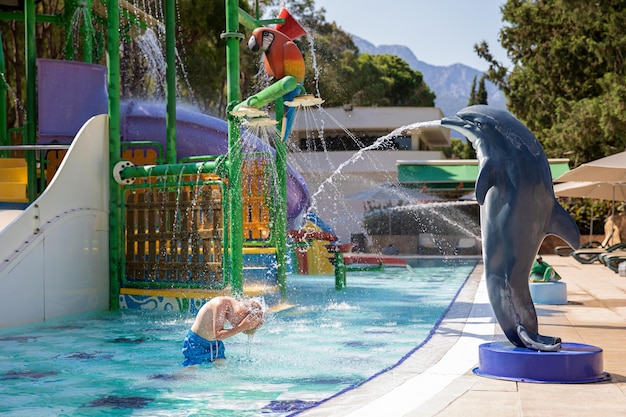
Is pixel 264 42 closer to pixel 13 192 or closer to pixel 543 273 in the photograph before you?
pixel 13 192

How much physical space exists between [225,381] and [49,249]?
16.8 feet

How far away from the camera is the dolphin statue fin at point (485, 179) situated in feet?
18.9

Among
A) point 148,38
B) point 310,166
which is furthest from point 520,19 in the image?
point 148,38

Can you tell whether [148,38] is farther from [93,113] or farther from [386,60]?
[386,60]

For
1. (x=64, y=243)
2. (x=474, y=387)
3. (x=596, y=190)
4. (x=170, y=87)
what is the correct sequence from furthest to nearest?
(x=596, y=190) → (x=170, y=87) → (x=64, y=243) → (x=474, y=387)

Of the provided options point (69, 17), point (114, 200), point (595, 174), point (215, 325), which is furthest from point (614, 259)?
point (215, 325)

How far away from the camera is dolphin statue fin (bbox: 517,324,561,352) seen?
5602 millimetres

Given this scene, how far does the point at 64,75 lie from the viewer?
493 inches

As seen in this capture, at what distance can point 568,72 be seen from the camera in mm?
31234

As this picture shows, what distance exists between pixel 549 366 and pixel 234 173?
5687mm

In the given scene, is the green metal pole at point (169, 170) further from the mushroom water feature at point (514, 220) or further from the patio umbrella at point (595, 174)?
the patio umbrella at point (595, 174)

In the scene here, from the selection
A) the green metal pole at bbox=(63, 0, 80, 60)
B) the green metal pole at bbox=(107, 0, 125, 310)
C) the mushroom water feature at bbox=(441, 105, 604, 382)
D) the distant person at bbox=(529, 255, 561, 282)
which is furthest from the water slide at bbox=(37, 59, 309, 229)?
the mushroom water feature at bbox=(441, 105, 604, 382)

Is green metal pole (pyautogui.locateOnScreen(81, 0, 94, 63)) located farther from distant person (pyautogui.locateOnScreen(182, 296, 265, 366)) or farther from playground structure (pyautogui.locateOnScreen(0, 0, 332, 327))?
distant person (pyautogui.locateOnScreen(182, 296, 265, 366))

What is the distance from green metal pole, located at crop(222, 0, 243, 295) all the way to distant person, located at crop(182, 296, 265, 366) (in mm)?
3066
